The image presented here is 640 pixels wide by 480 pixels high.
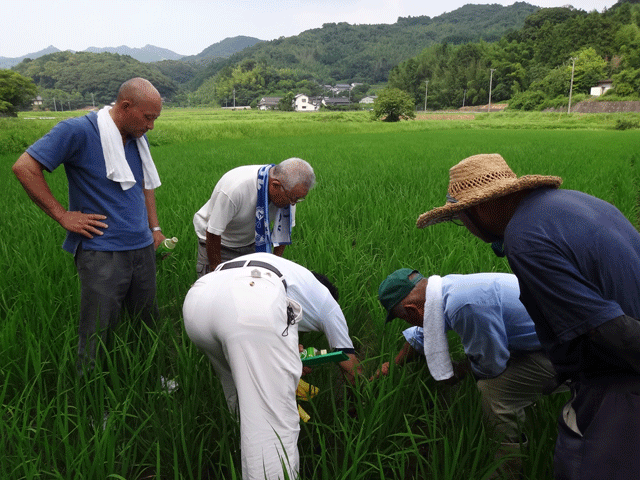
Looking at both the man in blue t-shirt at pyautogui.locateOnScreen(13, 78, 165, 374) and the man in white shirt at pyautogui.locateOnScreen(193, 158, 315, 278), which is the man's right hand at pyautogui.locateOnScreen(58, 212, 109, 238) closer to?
the man in blue t-shirt at pyautogui.locateOnScreen(13, 78, 165, 374)

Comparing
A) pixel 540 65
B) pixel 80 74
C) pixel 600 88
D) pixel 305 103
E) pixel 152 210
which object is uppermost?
pixel 540 65

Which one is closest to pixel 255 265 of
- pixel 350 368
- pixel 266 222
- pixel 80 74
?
pixel 350 368

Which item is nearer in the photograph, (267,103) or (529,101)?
(529,101)

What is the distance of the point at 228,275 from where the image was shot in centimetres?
138

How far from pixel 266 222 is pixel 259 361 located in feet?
4.09

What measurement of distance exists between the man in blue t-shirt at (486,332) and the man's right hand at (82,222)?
1143 mm

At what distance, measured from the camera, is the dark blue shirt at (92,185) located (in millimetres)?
1736

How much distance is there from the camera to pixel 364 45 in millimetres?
155250

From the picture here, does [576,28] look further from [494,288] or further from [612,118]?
[494,288]

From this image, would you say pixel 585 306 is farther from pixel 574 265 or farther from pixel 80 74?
pixel 80 74

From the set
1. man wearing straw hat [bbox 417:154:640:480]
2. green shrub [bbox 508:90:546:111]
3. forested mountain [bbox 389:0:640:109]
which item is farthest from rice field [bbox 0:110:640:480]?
forested mountain [bbox 389:0:640:109]

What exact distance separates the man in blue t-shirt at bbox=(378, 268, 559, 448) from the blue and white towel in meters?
0.90

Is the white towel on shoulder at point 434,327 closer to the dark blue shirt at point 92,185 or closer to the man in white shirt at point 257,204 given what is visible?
the man in white shirt at point 257,204

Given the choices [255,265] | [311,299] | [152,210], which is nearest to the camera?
[255,265]
